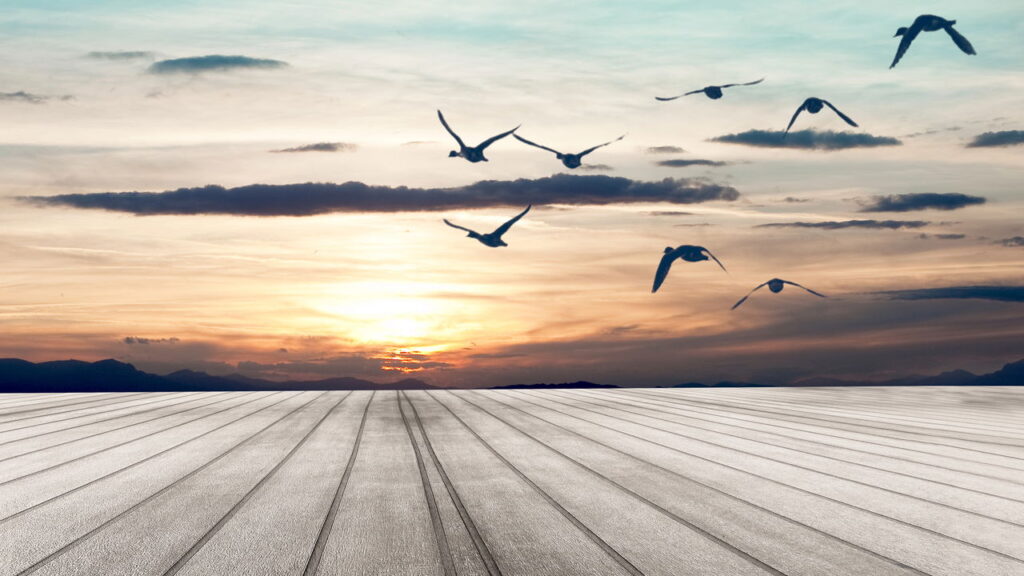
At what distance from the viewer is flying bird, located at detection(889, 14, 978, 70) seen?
12.6 metres

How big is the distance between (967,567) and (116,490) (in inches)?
164

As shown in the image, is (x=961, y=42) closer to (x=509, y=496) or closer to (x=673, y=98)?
(x=673, y=98)

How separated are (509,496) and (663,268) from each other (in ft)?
48.5

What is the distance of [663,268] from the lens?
18625mm

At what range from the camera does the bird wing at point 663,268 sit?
57.9ft

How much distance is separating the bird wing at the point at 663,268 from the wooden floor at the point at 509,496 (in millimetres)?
8963

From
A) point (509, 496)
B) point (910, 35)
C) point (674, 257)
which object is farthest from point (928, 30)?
point (509, 496)

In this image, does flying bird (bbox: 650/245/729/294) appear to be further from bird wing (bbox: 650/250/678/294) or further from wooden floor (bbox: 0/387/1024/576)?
wooden floor (bbox: 0/387/1024/576)

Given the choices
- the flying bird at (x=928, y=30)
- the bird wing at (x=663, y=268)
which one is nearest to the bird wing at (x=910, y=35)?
the flying bird at (x=928, y=30)

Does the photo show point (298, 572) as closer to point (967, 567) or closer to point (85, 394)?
point (967, 567)

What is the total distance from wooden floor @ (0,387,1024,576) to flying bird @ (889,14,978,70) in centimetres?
673

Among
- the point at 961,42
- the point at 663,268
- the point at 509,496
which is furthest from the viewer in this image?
the point at 663,268

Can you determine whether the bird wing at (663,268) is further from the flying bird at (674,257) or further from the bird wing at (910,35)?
the bird wing at (910,35)

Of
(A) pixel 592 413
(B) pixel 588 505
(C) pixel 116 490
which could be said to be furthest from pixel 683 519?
(A) pixel 592 413
